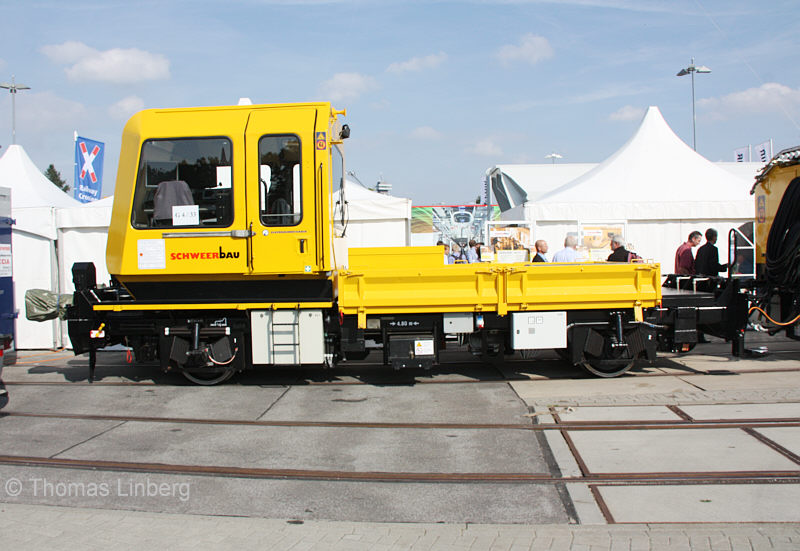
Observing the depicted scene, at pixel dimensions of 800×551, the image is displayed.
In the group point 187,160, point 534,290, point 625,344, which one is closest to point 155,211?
point 187,160

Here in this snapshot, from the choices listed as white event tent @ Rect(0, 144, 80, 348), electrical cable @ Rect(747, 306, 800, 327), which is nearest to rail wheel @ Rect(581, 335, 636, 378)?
electrical cable @ Rect(747, 306, 800, 327)

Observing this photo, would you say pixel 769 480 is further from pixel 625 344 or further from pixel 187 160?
pixel 187 160

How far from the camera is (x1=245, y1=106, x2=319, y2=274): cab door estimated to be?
7.04 m

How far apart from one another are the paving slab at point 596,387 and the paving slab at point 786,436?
1.55 metres

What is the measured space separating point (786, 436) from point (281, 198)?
5439mm

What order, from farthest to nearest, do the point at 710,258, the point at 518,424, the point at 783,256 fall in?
the point at 710,258
the point at 783,256
the point at 518,424

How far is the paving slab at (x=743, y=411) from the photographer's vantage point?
5883 mm

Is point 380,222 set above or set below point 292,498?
above

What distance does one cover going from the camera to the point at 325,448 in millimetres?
5391

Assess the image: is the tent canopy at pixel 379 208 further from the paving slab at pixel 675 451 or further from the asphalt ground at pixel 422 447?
the paving slab at pixel 675 451

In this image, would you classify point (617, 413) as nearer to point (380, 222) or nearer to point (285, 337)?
point (285, 337)

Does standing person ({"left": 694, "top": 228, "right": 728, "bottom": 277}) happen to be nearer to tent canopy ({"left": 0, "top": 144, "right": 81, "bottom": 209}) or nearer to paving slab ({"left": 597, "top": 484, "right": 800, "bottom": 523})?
paving slab ({"left": 597, "top": 484, "right": 800, "bottom": 523})

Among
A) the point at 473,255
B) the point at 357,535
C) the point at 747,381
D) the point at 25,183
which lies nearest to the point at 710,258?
the point at 747,381

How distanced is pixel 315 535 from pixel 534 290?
14.2ft
